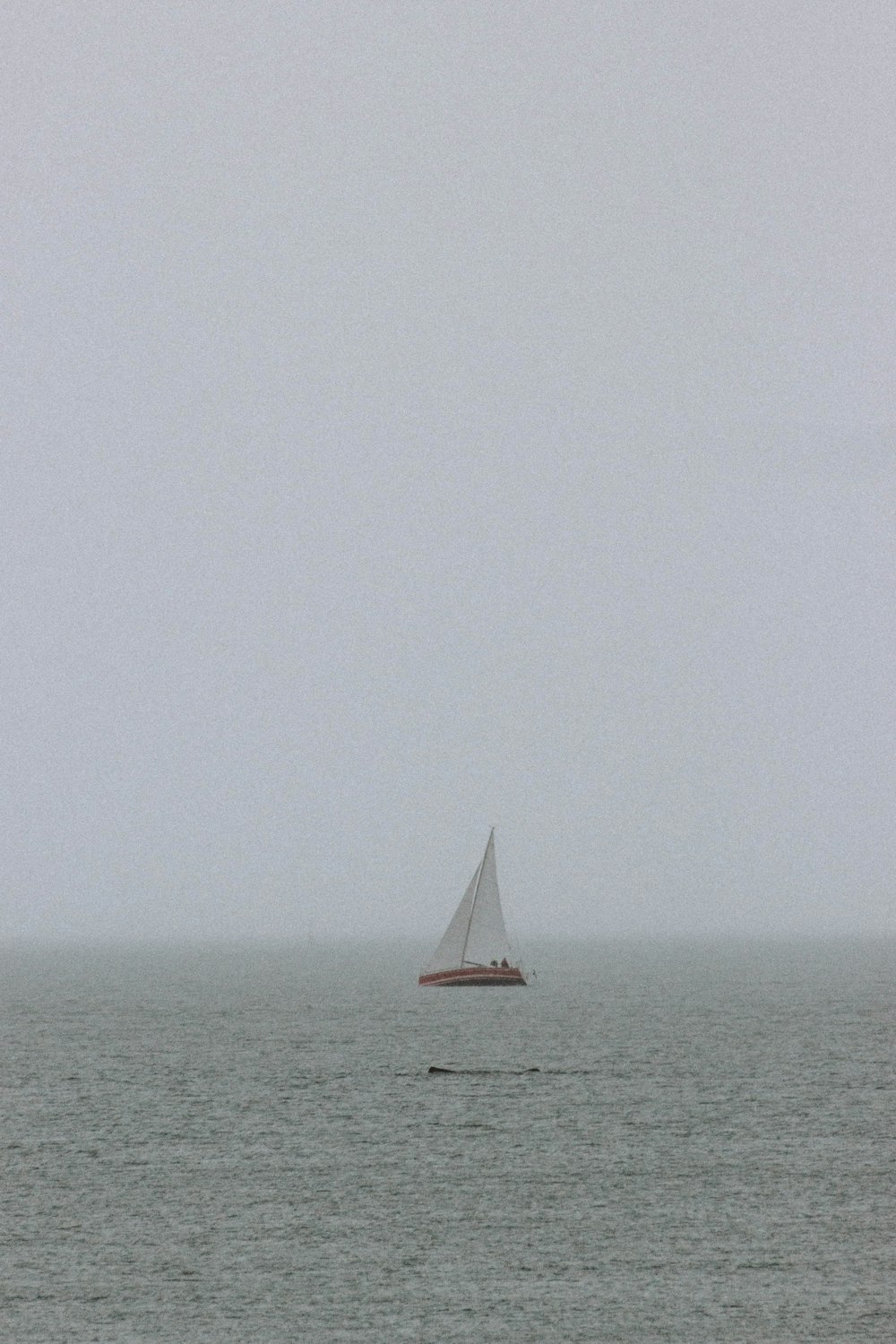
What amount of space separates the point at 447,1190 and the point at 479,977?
271 feet

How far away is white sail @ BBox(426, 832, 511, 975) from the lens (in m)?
128

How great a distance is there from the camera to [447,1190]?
49.8 meters

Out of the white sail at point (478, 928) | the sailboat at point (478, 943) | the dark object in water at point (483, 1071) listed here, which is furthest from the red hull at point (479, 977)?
the dark object in water at point (483, 1071)

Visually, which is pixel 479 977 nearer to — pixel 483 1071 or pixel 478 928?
pixel 478 928

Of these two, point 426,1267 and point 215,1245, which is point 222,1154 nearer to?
point 215,1245

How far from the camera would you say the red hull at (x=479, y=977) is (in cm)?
12988

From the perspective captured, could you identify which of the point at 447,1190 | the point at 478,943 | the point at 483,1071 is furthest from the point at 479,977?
the point at 447,1190

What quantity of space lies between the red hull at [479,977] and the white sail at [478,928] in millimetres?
676

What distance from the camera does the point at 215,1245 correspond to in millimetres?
42219

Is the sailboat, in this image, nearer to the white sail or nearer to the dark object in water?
the white sail

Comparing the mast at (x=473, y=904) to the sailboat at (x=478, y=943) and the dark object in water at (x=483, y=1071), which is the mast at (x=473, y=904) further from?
the dark object in water at (x=483, y=1071)

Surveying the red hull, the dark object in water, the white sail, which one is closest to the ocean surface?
the dark object in water

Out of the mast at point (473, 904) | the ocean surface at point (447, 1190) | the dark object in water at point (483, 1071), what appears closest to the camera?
the ocean surface at point (447, 1190)

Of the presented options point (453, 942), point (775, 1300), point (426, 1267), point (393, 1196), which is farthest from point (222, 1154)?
point (453, 942)
